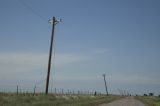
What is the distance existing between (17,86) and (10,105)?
18.9 meters

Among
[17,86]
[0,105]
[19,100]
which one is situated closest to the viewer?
[0,105]

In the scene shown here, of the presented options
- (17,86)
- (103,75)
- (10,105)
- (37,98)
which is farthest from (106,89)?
(10,105)

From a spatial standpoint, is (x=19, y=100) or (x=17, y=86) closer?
(x=19, y=100)

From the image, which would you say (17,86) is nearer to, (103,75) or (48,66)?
(48,66)

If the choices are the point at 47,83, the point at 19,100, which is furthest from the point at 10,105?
the point at 47,83

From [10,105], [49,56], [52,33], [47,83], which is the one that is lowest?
[10,105]

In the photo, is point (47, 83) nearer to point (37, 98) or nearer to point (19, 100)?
point (37, 98)

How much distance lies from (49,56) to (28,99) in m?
7.15

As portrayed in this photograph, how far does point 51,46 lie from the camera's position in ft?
121

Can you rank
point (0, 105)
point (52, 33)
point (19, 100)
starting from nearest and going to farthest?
1. point (0, 105)
2. point (19, 100)
3. point (52, 33)

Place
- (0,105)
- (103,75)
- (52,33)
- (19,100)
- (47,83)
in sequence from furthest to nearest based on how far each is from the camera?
(103,75), (52,33), (47,83), (19,100), (0,105)

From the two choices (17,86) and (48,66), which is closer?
(48,66)

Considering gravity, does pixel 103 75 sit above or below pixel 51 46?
above

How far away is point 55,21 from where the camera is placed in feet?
125
